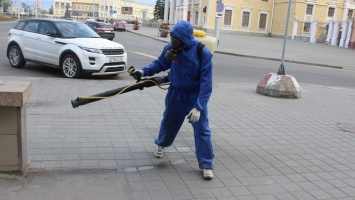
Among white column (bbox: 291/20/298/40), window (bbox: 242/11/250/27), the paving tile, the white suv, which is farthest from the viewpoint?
window (bbox: 242/11/250/27)

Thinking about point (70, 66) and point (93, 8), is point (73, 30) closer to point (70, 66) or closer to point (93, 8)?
point (70, 66)

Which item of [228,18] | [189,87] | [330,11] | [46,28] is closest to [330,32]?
[330,11]

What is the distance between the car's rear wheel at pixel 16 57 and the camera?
11727 mm

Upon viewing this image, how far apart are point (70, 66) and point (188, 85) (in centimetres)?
719

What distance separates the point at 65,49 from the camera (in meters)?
10.5

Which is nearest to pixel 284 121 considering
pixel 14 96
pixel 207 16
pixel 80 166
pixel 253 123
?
pixel 253 123

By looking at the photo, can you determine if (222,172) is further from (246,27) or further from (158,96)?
(246,27)

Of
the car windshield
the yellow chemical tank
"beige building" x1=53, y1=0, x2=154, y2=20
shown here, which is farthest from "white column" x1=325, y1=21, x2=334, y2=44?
"beige building" x1=53, y1=0, x2=154, y2=20

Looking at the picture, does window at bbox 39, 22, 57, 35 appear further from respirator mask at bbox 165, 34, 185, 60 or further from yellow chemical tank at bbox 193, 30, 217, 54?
respirator mask at bbox 165, 34, 185, 60

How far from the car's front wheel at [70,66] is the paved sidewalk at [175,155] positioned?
219cm

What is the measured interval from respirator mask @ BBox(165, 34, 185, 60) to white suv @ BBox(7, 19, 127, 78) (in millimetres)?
6664

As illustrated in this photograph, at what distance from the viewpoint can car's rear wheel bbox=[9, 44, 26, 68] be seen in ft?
38.5

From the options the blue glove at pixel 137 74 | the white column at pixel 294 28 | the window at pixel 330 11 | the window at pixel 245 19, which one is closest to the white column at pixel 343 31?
the white column at pixel 294 28

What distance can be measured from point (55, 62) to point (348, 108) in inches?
318
